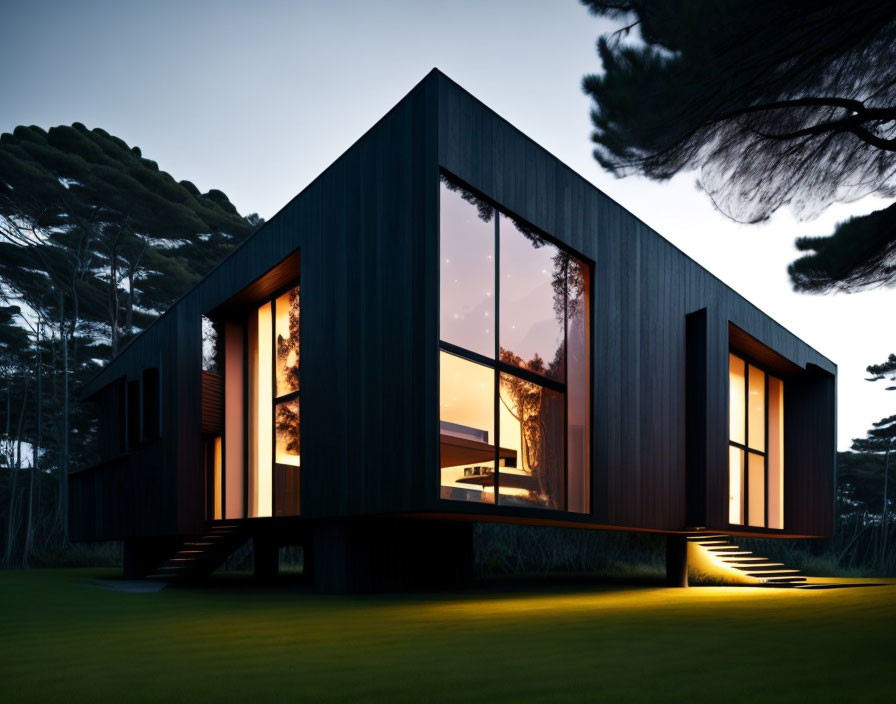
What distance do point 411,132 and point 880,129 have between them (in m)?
4.20

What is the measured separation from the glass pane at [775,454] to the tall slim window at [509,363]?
7.54 m

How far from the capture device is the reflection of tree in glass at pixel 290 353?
34.4ft

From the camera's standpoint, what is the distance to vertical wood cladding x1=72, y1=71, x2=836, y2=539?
7371 millimetres

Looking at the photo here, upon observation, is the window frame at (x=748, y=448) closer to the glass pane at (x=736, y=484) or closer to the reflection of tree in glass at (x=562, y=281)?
the glass pane at (x=736, y=484)

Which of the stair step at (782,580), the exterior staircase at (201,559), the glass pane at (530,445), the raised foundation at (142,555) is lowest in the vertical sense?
the raised foundation at (142,555)

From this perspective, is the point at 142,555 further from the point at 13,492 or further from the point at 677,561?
the point at 13,492

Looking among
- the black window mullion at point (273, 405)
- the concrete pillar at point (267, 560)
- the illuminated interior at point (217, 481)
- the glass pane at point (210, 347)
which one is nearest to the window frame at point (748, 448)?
the black window mullion at point (273, 405)

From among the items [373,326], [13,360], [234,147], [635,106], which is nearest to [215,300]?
[373,326]

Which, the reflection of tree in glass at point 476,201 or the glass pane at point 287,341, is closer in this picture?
the reflection of tree in glass at point 476,201

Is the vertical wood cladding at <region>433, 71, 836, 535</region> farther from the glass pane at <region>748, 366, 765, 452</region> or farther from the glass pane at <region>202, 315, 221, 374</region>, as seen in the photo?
the glass pane at <region>202, 315, 221, 374</region>

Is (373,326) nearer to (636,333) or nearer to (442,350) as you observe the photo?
(442,350)

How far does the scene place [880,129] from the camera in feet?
23.9

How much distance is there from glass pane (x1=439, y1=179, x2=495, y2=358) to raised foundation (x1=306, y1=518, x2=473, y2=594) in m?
2.42

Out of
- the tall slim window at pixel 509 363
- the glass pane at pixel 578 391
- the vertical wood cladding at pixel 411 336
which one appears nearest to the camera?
the vertical wood cladding at pixel 411 336
